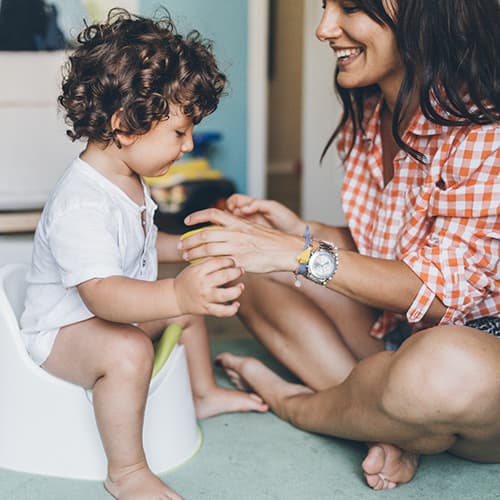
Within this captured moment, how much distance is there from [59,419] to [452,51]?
0.91 m

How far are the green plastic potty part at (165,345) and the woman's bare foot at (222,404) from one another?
18cm

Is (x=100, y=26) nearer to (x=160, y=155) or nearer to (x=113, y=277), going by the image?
(x=160, y=155)

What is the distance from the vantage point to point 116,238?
1198mm

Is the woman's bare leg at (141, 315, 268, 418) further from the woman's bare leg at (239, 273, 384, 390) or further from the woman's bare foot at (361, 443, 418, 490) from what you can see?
the woman's bare foot at (361, 443, 418, 490)

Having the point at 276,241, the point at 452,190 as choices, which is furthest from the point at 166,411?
the point at 452,190

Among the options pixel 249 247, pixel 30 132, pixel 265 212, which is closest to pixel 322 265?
pixel 249 247

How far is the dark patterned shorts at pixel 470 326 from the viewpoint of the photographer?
4.15 ft

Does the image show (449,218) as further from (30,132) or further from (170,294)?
(30,132)

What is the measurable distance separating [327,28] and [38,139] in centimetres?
177

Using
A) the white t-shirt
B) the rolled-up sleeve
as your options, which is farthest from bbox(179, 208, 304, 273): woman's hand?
the rolled-up sleeve

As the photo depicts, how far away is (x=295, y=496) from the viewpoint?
1231mm

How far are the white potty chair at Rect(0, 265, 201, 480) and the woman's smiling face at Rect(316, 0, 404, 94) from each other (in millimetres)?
613

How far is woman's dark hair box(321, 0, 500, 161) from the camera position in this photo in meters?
1.24

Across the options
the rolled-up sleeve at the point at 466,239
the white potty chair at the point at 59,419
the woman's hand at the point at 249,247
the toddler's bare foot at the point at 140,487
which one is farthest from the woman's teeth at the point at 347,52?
the toddler's bare foot at the point at 140,487
